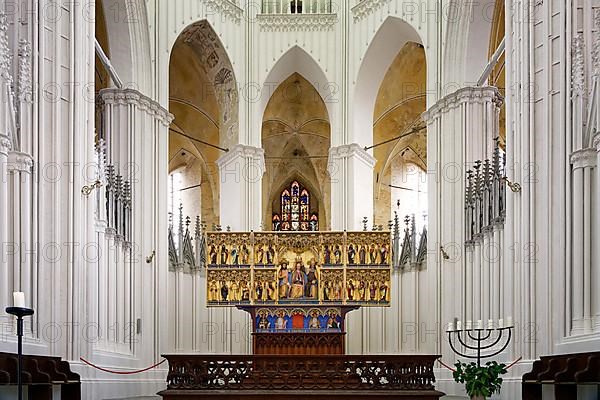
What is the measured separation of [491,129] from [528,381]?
907 centimetres

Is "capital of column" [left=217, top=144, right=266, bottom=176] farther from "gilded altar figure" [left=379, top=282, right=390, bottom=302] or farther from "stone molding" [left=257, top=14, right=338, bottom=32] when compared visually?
"gilded altar figure" [left=379, top=282, right=390, bottom=302]

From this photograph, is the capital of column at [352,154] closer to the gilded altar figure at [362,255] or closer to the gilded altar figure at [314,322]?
the gilded altar figure at [362,255]

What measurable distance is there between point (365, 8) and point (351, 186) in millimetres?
5157

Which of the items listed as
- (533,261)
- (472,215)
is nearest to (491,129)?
(472,215)

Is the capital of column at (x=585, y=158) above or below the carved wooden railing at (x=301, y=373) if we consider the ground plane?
above

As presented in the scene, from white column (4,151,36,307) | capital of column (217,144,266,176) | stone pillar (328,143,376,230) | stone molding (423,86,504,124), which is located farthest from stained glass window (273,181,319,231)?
white column (4,151,36,307)

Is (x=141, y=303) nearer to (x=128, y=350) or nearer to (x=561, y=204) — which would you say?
(x=128, y=350)

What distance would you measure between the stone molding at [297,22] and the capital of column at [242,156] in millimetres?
3729

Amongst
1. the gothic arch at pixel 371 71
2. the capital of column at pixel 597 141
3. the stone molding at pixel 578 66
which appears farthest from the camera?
the gothic arch at pixel 371 71

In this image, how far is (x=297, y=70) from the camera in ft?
93.8

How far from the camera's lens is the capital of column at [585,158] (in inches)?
530

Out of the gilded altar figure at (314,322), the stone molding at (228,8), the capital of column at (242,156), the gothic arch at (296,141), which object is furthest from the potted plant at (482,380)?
the gothic arch at (296,141)

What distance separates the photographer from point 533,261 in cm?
1490

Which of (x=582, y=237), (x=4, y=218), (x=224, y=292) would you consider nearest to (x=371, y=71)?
(x=224, y=292)
